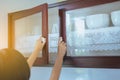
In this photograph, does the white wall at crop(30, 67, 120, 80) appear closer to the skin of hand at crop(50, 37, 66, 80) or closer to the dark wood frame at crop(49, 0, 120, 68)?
the dark wood frame at crop(49, 0, 120, 68)

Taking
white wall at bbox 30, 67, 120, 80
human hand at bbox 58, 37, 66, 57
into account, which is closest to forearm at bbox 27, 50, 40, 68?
human hand at bbox 58, 37, 66, 57

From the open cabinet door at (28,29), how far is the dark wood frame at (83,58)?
0.12 meters

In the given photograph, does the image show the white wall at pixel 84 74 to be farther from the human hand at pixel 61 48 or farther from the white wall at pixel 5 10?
the white wall at pixel 5 10

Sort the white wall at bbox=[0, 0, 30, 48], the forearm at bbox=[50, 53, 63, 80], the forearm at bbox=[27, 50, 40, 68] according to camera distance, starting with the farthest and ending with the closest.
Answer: the white wall at bbox=[0, 0, 30, 48]
the forearm at bbox=[27, 50, 40, 68]
the forearm at bbox=[50, 53, 63, 80]

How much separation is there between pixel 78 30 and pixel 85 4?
7.4 inches

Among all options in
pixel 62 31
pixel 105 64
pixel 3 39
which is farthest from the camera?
pixel 3 39

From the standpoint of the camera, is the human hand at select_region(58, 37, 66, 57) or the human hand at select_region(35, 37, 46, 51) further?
the human hand at select_region(35, 37, 46, 51)

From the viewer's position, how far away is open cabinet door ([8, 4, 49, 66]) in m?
1.47

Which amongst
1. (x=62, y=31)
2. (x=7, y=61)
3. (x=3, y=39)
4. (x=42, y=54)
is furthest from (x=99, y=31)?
(x=3, y=39)

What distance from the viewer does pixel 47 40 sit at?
1.45 m

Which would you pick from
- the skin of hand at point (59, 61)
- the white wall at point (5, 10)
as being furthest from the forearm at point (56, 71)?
the white wall at point (5, 10)

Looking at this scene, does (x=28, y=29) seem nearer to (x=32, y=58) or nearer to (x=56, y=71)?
(x=32, y=58)

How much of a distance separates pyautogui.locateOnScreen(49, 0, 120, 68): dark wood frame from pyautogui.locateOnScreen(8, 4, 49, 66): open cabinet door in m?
0.12

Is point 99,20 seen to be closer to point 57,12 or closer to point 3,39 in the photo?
point 57,12
